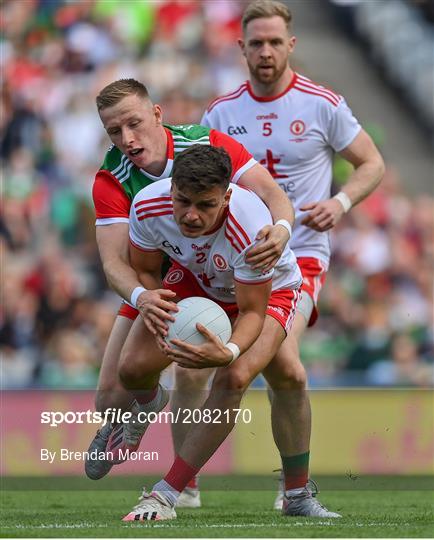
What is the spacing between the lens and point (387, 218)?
46.5 ft

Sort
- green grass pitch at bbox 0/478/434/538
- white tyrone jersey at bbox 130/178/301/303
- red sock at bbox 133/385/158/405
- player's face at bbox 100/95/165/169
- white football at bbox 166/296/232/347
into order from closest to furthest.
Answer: green grass pitch at bbox 0/478/434/538 < white football at bbox 166/296/232/347 < white tyrone jersey at bbox 130/178/301/303 < player's face at bbox 100/95/165/169 < red sock at bbox 133/385/158/405

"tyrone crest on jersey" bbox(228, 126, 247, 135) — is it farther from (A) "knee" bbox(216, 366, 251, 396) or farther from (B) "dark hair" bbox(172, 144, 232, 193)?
(A) "knee" bbox(216, 366, 251, 396)

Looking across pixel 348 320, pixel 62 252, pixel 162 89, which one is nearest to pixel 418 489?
pixel 348 320

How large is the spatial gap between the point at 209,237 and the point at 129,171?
80 centimetres

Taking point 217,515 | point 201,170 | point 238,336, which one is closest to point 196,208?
point 201,170

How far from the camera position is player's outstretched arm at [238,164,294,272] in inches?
227

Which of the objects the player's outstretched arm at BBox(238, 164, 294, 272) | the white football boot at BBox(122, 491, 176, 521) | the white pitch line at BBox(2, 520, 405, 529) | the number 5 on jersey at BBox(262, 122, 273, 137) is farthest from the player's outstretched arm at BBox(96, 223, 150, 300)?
the number 5 on jersey at BBox(262, 122, 273, 137)

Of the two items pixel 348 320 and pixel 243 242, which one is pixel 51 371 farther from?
pixel 243 242

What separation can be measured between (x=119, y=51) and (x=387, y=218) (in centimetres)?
375

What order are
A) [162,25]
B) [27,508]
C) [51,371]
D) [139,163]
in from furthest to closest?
1. [162,25]
2. [51,371]
3. [27,508]
4. [139,163]

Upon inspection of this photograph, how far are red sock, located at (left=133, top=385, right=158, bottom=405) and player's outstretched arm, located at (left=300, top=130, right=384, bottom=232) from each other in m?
1.27

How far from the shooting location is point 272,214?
629 cm

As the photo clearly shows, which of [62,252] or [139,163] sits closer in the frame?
[139,163]

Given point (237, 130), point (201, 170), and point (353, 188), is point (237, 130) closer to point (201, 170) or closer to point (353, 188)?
point (353, 188)
